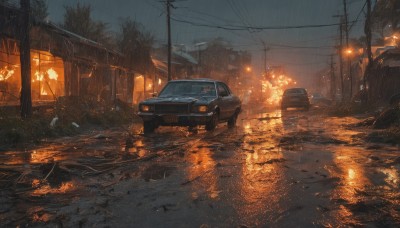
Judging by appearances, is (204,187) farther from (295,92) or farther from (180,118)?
(295,92)

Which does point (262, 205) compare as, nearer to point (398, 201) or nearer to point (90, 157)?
point (398, 201)

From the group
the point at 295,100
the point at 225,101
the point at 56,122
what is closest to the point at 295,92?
the point at 295,100

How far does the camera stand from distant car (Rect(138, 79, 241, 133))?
35.8 ft

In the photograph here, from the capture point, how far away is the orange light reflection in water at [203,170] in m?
4.76

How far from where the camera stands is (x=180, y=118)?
10891 millimetres

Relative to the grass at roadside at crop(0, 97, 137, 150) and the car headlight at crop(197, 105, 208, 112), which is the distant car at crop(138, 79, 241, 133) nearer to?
the car headlight at crop(197, 105, 208, 112)

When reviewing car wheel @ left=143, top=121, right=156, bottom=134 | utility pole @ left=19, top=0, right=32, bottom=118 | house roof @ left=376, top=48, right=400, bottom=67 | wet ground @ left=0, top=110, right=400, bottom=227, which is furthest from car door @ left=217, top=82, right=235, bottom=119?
house roof @ left=376, top=48, right=400, bottom=67

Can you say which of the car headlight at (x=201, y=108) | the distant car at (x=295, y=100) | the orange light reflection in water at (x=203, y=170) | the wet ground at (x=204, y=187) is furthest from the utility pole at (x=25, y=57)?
the distant car at (x=295, y=100)

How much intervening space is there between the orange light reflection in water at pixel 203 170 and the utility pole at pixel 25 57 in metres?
6.47

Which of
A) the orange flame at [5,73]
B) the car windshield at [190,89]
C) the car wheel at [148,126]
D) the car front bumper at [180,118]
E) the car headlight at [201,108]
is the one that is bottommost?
the car wheel at [148,126]

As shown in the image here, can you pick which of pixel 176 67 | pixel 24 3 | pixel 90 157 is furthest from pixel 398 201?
pixel 176 67

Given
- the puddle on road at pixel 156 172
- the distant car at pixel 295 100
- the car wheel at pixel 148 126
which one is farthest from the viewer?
the distant car at pixel 295 100

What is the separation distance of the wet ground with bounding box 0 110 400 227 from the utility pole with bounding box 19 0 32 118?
4.57 meters

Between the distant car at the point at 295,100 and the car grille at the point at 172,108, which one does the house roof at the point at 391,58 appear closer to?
the distant car at the point at 295,100
